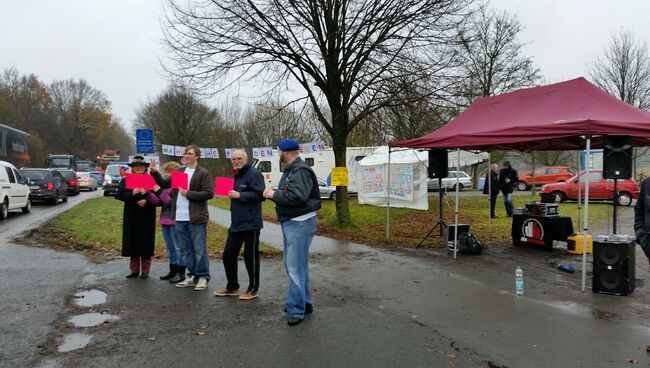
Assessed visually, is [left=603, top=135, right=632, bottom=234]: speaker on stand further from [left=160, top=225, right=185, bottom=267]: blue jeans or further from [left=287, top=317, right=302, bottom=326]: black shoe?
[left=160, top=225, right=185, bottom=267]: blue jeans

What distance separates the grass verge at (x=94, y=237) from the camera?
1008cm

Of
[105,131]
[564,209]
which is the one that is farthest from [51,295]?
[105,131]

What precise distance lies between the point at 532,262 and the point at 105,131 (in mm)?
95150

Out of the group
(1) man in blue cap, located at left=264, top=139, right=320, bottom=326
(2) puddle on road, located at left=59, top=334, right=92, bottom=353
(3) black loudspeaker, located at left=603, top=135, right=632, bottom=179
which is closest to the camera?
(2) puddle on road, located at left=59, top=334, right=92, bottom=353

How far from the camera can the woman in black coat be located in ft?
23.8

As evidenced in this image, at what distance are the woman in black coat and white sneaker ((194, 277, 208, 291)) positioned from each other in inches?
43.4

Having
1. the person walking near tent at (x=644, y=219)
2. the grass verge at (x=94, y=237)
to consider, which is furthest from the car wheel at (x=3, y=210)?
the person walking near tent at (x=644, y=219)

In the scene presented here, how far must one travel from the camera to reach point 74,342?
15.6 ft

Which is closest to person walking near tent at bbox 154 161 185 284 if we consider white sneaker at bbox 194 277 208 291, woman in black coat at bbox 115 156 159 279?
woman in black coat at bbox 115 156 159 279

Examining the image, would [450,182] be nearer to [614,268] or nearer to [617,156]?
[617,156]

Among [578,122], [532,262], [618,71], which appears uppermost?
[618,71]

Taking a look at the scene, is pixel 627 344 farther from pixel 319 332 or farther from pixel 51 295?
pixel 51 295

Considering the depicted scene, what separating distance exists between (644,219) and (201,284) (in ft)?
17.9

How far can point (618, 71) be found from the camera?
2673cm
